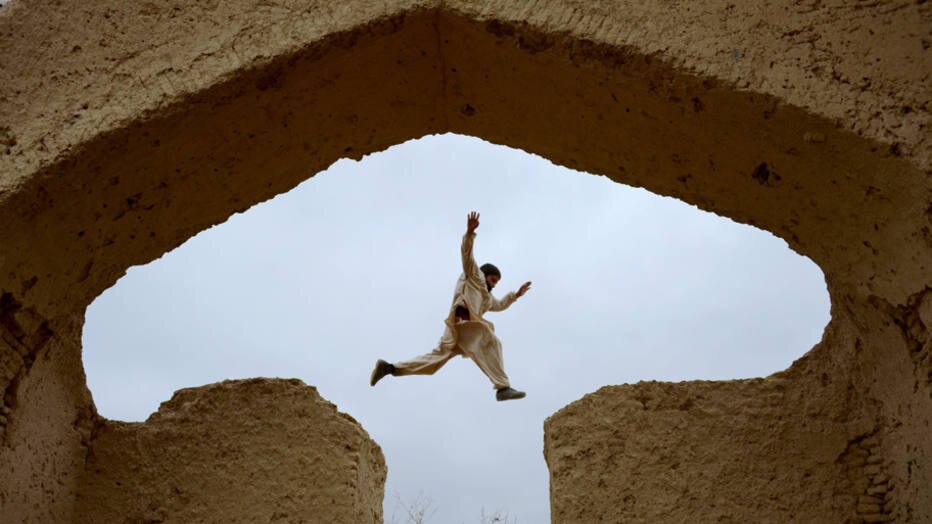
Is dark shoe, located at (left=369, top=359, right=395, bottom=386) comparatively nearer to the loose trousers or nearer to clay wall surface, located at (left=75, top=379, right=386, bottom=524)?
the loose trousers

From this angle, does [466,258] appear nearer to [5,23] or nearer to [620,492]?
[620,492]

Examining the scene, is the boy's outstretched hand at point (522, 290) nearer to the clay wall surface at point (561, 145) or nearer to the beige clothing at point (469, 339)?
the beige clothing at point (469, 339)

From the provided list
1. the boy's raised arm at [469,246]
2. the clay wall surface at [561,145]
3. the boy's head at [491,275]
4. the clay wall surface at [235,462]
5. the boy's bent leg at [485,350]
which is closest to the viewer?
the clay wall surface at [561,145]

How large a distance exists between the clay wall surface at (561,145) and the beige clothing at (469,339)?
92cm

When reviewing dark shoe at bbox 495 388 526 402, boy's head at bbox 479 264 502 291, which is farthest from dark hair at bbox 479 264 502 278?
dark shoe at bbox 495 388 526 402

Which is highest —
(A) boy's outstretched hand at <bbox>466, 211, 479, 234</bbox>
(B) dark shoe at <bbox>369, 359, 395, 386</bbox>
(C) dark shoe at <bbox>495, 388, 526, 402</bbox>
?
(A) boy's outstretched hand at <bbox>466, 211, 479, 234</bbox>

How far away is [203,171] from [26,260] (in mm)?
765

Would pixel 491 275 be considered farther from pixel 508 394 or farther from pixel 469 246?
pixel 508 394

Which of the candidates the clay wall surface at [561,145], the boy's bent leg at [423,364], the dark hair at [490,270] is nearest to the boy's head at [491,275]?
the dark hair at [490,270]

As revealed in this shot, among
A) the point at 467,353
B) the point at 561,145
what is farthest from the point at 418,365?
the point at 561,145

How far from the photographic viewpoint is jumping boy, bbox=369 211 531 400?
5199 millimetres

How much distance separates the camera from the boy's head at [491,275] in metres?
5.62

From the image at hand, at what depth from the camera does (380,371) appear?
5.22m

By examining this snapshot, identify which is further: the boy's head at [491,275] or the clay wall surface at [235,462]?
the boy's head at [491,275]
